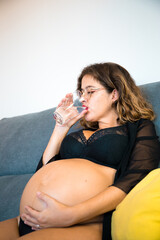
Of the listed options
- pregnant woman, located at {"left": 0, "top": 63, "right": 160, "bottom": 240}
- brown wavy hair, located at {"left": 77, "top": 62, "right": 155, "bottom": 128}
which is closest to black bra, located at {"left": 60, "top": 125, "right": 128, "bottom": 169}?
pregnant woman, located at {"left": 0, "top": 63, "right": 160, "bottom": 240}

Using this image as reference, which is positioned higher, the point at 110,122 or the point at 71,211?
the point at 110,122

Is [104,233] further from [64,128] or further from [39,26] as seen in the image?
[39,26]

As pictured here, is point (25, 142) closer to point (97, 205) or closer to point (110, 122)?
point (110, 122)

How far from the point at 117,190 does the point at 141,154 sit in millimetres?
221

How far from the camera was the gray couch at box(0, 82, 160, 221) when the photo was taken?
1.48 meters

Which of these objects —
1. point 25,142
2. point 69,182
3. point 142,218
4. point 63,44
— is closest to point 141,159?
point 69,182

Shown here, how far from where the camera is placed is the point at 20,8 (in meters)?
2.41

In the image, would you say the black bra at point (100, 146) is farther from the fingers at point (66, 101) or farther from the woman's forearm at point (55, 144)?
the fingers at point (66, 101)

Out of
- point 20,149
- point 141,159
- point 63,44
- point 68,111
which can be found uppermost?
point 63,44

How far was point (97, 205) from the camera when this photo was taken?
0.88 metres

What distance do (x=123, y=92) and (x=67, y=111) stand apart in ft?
1.20

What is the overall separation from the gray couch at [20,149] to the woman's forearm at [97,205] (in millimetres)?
711

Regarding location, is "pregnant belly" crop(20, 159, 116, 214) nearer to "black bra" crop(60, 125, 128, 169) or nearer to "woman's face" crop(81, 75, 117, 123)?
"black bra" crop(60, 125, 128, 169)

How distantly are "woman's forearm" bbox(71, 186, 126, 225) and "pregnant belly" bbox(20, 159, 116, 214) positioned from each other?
0.26ft
